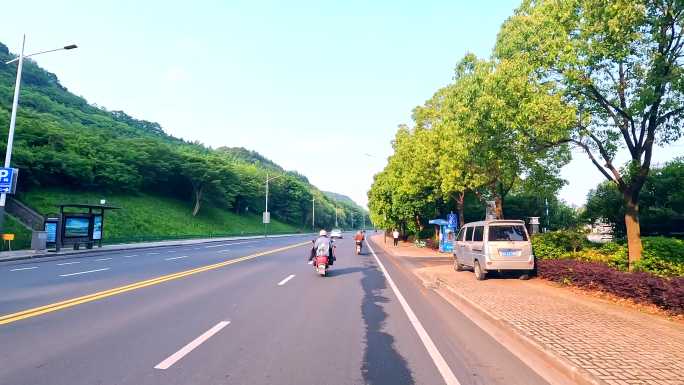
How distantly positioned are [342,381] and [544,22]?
11255mm

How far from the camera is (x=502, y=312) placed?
7.54 m

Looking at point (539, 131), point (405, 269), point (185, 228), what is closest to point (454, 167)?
point (405, 269)

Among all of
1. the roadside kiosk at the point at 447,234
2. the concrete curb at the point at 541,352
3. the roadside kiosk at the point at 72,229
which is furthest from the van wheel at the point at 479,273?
the roadside kiosk at the point at 72,229

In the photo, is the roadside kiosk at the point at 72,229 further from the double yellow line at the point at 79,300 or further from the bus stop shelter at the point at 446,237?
the bus stop shelter at the point at 446,237

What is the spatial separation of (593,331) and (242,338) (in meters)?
5.52

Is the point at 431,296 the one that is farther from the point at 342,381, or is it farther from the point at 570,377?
the point at 342,381

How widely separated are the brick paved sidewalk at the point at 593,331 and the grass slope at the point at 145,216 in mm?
33468

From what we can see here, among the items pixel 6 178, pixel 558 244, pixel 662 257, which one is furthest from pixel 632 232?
pixel 6 178

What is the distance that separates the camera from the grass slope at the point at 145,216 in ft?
128

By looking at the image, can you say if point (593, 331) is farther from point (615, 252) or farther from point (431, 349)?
point (615, 252)

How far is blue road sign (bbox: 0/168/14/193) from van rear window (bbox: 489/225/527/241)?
23.9m

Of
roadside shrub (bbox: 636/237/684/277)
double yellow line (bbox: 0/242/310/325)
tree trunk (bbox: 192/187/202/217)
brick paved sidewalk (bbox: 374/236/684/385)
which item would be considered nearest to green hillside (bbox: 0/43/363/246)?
tree trunk (bbox: 192/187/202/217)

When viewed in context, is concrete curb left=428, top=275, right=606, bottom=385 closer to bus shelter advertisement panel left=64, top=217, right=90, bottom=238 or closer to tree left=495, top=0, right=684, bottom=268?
tree left=495, top=0, right=684, bottom=268

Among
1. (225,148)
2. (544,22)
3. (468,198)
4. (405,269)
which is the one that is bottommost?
(405,269)
